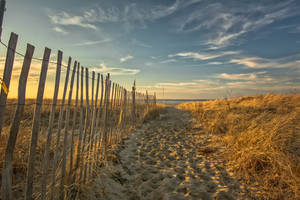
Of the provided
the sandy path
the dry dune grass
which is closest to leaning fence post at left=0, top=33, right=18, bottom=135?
the sandy path

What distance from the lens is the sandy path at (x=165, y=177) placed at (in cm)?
243

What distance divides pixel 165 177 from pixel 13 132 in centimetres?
242

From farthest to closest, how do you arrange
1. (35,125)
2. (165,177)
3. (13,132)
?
(165,177) < (35,125) < (13,132)

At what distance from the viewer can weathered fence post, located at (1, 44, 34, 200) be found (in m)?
1.43

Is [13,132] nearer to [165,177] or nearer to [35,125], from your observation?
[35,125]

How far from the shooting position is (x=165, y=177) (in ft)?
9.64

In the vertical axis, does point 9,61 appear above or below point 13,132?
above

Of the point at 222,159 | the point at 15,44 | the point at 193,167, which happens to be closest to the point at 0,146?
the point at 15,44

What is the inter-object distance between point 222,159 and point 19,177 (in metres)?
3.96

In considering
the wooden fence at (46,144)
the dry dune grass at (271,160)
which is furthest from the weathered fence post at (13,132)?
the dry dune grass at (271,160)

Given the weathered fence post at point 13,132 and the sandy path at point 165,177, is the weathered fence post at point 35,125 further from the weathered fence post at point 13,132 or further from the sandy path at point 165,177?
the sandy path at point 165,177

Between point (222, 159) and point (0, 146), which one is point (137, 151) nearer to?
point (222, 159)

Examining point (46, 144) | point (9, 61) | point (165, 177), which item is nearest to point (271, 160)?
point (165, 177)

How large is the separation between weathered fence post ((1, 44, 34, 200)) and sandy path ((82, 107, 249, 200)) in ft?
3.55
